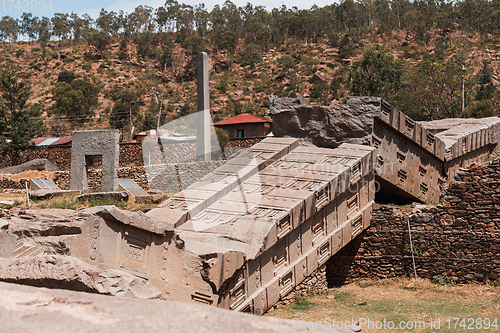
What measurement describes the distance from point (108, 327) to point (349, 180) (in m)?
7.08

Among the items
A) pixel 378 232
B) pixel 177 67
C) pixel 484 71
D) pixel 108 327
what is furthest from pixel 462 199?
pixel 177 67

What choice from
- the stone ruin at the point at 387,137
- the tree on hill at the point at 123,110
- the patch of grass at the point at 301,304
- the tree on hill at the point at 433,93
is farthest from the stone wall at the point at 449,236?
the tree on hill at the point at 123,110

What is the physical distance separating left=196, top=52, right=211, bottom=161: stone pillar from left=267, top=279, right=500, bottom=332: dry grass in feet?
39.5

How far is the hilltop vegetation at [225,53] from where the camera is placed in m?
47.7

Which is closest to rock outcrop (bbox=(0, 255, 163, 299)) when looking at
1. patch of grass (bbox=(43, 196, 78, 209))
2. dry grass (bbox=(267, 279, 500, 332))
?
dry grass (bbox=(267, 279, 500, 332))

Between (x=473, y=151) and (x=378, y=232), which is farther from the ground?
(x=473, y=151)

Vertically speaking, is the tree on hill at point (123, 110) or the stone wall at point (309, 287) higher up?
the tree on hill at point (123, 110)

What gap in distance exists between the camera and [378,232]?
388 inches

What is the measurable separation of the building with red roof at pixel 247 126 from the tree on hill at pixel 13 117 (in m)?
12.4

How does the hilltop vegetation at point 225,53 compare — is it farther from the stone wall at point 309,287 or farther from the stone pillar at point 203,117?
the stone wall at point 309,287

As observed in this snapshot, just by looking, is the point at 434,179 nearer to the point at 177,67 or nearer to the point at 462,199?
the point at 462,199

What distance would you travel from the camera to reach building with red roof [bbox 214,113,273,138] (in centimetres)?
3312

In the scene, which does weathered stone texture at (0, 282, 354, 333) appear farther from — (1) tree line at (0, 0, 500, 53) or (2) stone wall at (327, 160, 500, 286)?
(1) tree line at (0, 0, 500, 53)

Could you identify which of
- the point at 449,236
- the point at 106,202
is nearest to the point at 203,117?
the point at 106,202
